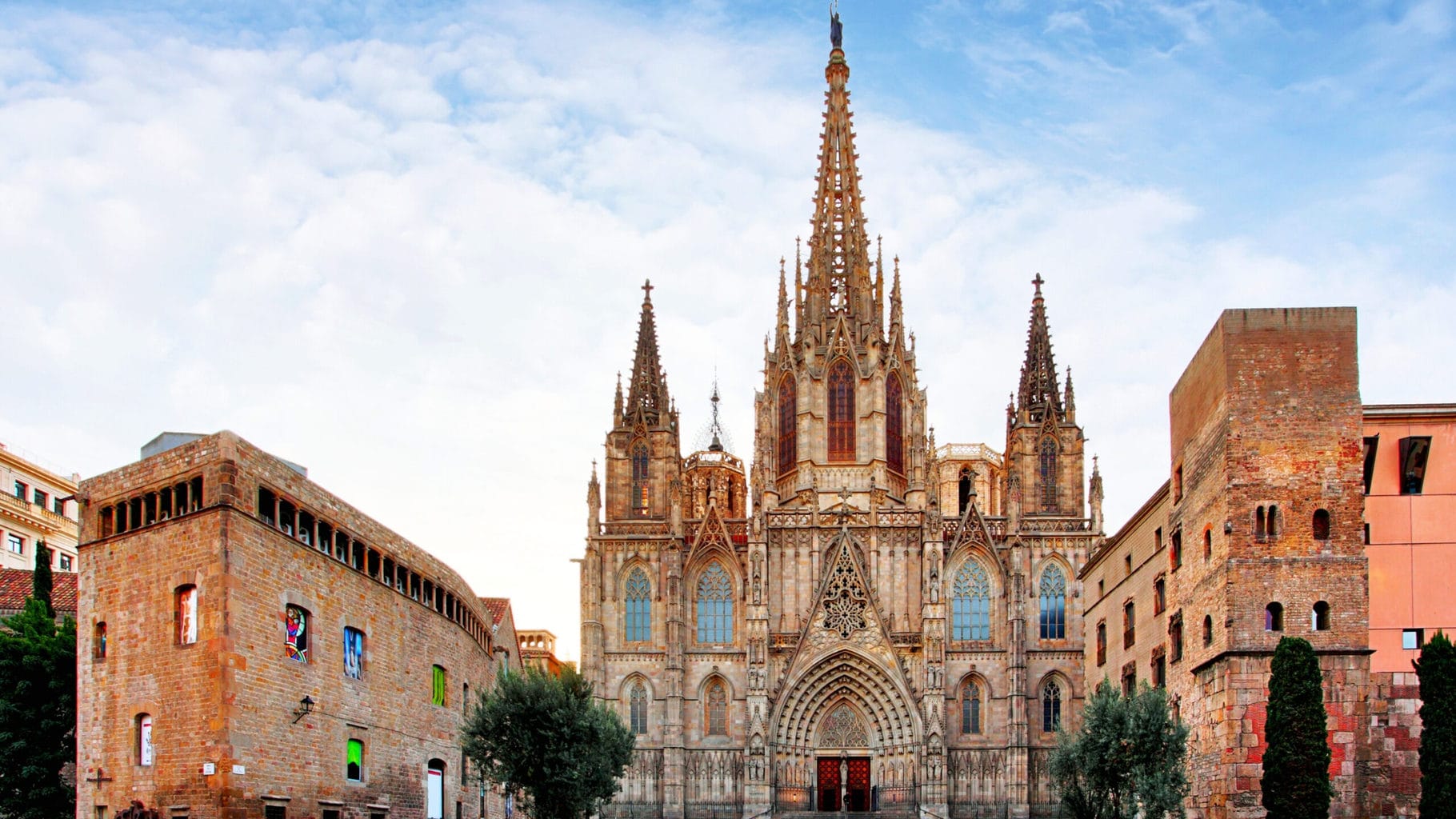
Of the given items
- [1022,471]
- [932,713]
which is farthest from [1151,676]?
[1022,471]

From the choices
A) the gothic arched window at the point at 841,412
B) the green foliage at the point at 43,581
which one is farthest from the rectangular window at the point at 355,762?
the gothic arched window at the point at 841,412

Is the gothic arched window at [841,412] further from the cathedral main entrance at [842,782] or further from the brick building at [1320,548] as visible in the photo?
the brick building at [1320,548]

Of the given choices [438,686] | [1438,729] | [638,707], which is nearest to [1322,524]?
[1438,729]

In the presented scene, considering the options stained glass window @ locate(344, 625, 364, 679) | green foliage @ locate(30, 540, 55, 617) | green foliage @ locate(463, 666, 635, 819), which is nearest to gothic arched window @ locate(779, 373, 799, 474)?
green foliage @ locate(463, 666, 635, 819)

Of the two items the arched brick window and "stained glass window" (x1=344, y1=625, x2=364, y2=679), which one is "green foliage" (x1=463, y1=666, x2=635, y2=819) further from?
the arched brick window

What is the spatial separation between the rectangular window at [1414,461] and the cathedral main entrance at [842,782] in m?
34.8

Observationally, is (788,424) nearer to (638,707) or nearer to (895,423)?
(895,423)

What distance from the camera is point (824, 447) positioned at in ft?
239

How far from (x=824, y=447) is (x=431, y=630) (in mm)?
29422

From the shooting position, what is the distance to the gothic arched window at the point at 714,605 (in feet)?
225

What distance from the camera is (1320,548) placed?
121 ft

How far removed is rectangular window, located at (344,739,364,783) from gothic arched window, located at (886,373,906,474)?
125 feet

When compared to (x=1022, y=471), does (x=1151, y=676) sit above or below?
below

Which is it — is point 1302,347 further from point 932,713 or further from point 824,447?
point 824,447
